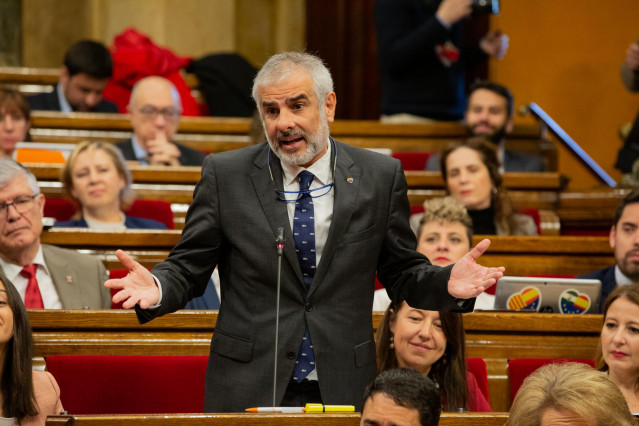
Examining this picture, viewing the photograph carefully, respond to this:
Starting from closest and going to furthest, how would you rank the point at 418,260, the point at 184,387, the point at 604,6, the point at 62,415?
the point at 62,415 → the point at 418,260 → the point at 184,387 → the point at 604,6

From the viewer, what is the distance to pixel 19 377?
1.83 m

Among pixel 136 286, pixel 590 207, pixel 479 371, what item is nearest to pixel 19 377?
pixel 136 286

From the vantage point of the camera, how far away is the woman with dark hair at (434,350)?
2057 millimetres

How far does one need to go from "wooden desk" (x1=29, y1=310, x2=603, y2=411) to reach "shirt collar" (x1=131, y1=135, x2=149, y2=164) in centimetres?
139

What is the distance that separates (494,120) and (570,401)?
96.0 inches

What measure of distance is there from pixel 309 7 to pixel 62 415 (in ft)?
13.2

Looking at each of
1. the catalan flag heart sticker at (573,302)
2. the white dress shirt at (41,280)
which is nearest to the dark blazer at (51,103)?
the white dress shirt at (41,280)

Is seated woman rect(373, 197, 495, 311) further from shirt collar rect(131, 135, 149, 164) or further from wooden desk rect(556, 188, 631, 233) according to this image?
shirt collar rect(131, 135, 149, 164)

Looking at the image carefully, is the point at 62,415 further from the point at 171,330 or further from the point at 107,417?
the point at 171,330

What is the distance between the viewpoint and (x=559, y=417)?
1.26 metres

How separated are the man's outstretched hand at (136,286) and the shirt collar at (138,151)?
2.01 meters

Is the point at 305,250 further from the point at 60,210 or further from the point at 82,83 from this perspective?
the point at 82,83

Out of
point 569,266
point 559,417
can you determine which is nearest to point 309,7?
point 569,266

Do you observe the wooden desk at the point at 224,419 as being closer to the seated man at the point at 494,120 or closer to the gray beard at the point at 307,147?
the gray beard at the point at 307,147
